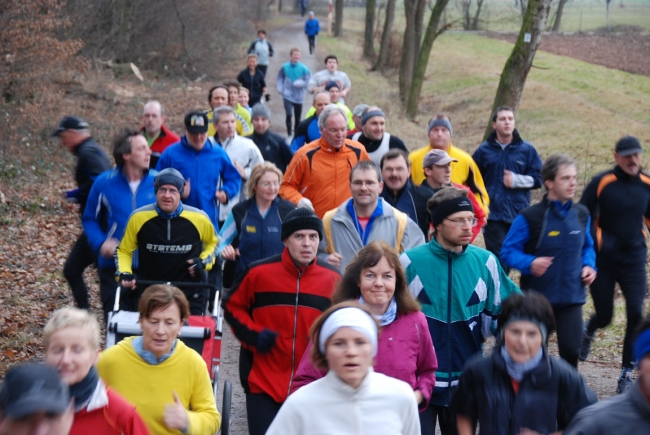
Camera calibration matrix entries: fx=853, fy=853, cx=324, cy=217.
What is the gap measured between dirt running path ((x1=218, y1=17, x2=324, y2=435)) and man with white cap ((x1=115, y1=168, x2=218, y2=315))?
4.07 feet

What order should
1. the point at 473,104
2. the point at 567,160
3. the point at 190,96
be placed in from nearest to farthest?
the point at 567,160 < the point at 190,96 < the point at 473,104

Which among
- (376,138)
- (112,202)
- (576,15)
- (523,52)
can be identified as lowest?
(112,202)

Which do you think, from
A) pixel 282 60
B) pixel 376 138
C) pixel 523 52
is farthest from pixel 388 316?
pixel 282 60

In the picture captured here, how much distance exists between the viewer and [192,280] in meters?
7.33

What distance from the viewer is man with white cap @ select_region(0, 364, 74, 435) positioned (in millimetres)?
3070

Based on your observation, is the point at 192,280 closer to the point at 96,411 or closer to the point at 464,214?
the point at 464,214

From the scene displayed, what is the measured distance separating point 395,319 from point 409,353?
0.22 m

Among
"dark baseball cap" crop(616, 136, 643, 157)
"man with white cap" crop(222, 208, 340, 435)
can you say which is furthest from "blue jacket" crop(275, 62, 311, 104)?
"man with white cap" crop(222, 208, 340, 435)

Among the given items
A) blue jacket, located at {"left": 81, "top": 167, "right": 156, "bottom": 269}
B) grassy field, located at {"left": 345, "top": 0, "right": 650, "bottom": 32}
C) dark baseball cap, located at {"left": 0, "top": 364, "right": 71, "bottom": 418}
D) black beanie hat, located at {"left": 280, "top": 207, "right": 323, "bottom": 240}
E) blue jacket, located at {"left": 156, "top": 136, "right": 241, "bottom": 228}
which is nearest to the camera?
dark baseball cap, located at {"left": 0, "top": 364, "right": 71, "bottom": 418}

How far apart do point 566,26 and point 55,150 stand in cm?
7061

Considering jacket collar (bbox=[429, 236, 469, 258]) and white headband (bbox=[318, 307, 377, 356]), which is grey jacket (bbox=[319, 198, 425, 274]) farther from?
white headband (bbox=[318, 307, 377, 356])

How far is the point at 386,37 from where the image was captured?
41.7 meters

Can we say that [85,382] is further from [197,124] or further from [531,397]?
[197,124]

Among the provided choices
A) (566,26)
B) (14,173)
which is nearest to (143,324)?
(14,173)
